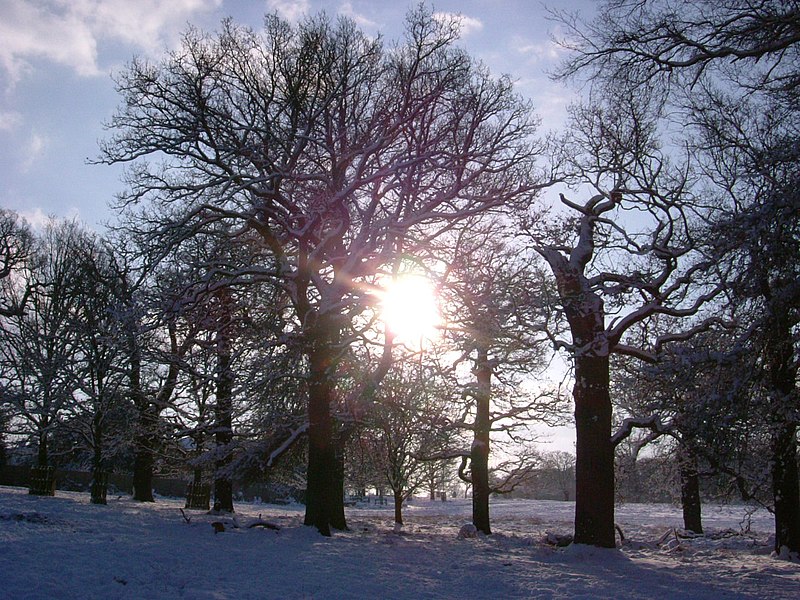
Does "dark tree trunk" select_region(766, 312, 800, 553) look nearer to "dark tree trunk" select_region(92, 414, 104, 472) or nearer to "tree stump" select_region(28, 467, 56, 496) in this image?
"dark tree trunk" select_region(92, 414, 104, 472)

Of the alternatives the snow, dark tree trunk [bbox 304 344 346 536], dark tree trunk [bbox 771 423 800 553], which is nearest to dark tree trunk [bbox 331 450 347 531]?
dark tree trunk [bbox 304 344 346 536]

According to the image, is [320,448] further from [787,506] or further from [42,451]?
[42,451]

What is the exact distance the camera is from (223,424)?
19.9 meters

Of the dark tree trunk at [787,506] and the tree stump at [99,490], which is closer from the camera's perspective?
the dark tree trunk at [787,506]

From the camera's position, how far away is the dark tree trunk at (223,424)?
16703 mm

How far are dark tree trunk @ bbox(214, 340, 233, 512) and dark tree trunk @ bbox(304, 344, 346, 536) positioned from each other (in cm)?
293

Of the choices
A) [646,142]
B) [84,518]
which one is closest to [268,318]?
[84,518]

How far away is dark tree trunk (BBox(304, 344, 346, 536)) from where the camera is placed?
14.0 m

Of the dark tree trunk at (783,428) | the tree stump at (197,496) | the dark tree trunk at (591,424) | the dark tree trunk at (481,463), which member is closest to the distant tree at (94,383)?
the tree stump at (197,496)

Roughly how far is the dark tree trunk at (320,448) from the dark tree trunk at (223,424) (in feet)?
9.61

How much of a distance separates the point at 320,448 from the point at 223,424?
6831mm

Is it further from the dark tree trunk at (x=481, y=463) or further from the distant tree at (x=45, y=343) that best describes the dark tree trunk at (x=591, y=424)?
the distant tree at (x=45, y=343)

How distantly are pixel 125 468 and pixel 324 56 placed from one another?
124 ft

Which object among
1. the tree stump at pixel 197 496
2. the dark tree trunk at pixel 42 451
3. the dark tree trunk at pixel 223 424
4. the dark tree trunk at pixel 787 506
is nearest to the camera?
the dark tree trunk at pixel 787 506
